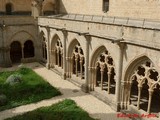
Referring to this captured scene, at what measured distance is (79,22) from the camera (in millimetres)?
17891

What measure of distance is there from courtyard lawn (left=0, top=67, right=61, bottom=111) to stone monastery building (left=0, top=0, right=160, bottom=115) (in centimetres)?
262

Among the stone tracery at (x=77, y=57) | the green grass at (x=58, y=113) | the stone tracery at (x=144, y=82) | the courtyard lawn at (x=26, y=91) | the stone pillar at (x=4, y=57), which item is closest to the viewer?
the stone tracery at (x=144, y=82)

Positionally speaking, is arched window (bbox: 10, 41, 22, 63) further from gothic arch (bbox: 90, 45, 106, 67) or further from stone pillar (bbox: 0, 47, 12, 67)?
gothic arch (bbox: 90, 45, 106, 67)

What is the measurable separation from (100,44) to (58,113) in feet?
18.3

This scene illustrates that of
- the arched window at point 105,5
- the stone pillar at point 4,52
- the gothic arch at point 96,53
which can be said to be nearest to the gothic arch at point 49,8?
the stone pillar at point 4,52

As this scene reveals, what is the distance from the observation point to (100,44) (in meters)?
15.9

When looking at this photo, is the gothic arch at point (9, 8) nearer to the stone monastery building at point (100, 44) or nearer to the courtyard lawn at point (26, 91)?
the stone monastery building at point (100, 44)

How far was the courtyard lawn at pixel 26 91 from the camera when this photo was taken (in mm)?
16094

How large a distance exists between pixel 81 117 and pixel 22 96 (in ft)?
18.0

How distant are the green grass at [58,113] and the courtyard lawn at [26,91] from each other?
72.2 inches

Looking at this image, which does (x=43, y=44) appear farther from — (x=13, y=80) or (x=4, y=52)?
(x=13, y=80)

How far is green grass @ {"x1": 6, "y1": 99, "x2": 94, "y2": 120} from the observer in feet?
44.9

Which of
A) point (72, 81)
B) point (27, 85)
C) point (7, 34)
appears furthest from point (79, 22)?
point (7, 34)

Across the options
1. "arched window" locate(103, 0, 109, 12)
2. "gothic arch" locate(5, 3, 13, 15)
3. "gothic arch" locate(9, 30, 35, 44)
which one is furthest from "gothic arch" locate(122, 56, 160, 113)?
"gothic arch" locate(5, 3, 13, 15)
